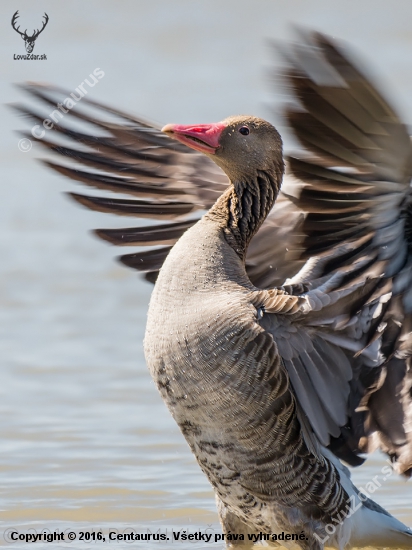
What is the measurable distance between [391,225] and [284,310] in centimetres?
81

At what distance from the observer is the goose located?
650cm

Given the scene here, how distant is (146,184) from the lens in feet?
26.3

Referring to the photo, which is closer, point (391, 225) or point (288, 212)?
point (391, 225)

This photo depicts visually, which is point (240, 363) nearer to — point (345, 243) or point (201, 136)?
point (345, 243)

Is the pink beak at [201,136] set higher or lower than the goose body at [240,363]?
higher

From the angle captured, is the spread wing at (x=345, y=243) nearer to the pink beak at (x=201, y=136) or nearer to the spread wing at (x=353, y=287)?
the spread wing at (x=353, y=287)

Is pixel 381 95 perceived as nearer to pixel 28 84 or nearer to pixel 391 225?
pixel 391 225

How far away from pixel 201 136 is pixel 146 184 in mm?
1143

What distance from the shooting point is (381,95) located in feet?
18.8

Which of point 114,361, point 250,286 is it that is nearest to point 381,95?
point 250,286

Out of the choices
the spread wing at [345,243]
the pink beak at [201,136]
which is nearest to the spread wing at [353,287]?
the spread wing at [345,243]

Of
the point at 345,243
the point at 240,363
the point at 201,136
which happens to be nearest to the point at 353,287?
the point at 345,243

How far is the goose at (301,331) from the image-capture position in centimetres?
650

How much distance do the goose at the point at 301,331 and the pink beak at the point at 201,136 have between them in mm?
11
